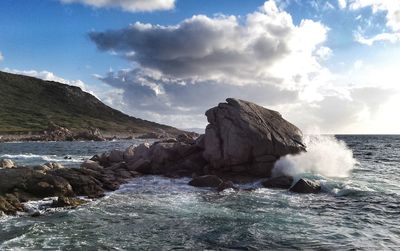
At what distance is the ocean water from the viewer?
22.2 m

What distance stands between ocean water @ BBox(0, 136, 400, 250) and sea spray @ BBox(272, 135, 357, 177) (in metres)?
4.31

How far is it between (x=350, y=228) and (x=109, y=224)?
50.3 ft

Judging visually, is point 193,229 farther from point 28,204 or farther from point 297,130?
point 297,130

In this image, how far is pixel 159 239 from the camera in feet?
75.9

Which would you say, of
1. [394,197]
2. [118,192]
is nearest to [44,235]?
[118,192]

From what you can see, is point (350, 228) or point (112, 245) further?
point (350, 228)

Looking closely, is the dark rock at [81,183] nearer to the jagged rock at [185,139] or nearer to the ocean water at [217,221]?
the ocean water at [217,221]

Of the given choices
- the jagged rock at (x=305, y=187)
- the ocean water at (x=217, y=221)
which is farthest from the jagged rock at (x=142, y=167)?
the jagged rock at (x=305, y=187)

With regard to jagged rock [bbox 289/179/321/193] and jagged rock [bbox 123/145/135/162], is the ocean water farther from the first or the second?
jagged rock [bbox 123/145/135/162]

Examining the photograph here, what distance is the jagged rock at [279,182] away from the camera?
41719 mm

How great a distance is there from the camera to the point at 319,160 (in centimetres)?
5062

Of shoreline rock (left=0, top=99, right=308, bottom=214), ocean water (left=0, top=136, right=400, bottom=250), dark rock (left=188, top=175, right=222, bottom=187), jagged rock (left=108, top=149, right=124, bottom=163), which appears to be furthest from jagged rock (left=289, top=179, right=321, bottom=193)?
jagged rock (left=108, top=149, right=124, bottom=163)

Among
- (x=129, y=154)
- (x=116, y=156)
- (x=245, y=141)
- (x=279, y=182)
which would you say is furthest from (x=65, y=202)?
(x=116, y=156)

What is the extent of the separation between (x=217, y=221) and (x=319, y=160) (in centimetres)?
2718
